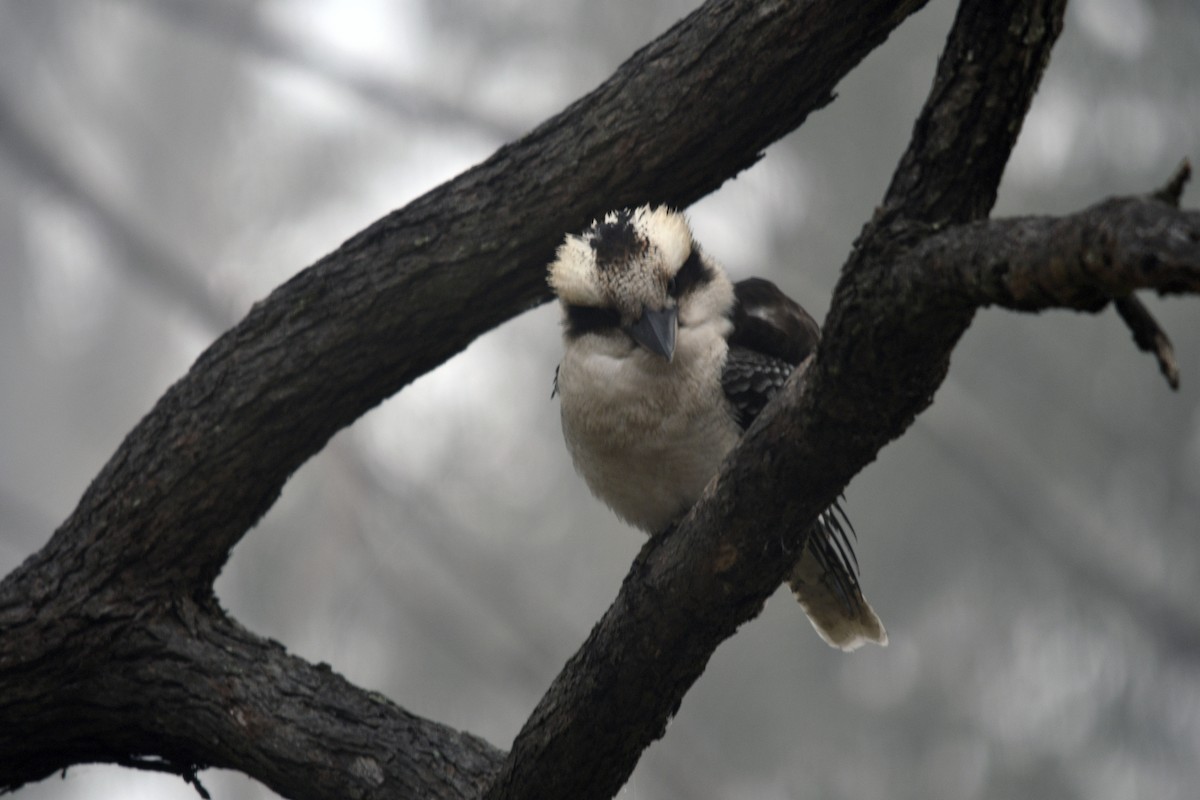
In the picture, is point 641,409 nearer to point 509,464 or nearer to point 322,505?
point 509,464

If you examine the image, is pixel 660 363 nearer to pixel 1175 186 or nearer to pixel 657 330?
pixel 657 330

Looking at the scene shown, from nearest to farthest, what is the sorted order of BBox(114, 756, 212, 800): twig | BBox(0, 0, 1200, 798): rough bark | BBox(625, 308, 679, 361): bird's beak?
BBox(0, 0, 1200, 798): rough bark < BBox(625, 308, 679, 361): bird's beak < BBox(114, 756, 212, 800): twig

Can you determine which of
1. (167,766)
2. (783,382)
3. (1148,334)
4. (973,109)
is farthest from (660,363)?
(167,766)

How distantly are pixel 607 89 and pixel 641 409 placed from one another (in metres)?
0.54

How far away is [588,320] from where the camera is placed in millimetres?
1910

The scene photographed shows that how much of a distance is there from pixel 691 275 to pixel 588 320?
0.61 ft

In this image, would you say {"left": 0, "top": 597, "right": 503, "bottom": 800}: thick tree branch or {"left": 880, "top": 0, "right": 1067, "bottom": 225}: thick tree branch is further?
{"left": 0, "top": 597, "right": 503, "bottom": 800}: thick tree branch

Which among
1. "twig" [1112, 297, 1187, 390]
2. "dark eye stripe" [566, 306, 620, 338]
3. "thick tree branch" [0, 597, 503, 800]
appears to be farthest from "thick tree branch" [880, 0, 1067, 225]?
"thick tree branch" [0, 597, 503, 800]

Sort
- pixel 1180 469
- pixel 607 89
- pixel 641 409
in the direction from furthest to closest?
1. pixel 1180 469
2. pixel 607 89
3. pixel 641 409

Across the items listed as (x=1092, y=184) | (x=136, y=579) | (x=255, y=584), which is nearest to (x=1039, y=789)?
(x=1092, y=184)

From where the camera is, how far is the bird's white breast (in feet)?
5.90

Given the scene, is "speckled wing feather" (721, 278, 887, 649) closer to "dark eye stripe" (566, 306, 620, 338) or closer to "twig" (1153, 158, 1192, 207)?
"dark eye stripe" (566, 306, 620, 338)

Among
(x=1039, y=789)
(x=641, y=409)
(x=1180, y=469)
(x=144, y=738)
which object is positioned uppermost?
(x=1180, y=469)

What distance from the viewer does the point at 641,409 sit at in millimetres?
1799
